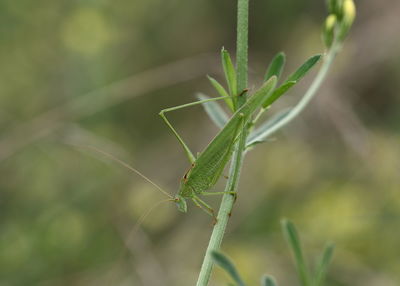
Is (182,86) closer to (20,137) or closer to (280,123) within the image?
(20,137)

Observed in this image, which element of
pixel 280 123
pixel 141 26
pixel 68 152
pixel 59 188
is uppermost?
pixel 141 26

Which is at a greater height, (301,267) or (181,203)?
(181,203)

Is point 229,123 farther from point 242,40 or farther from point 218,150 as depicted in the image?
point 242,40

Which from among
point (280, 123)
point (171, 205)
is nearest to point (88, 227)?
point (171, 205)

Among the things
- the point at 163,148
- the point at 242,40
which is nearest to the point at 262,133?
the point at 242,40

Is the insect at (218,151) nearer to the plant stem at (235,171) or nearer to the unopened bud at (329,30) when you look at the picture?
the plant stem at (235,171)

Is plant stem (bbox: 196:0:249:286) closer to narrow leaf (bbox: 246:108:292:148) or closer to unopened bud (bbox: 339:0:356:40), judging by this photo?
narrow leaf (bbox: 246:108:292:148)

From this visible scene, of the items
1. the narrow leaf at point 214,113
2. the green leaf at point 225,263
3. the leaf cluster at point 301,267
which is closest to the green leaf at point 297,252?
the leaf cluster at point 301,267
